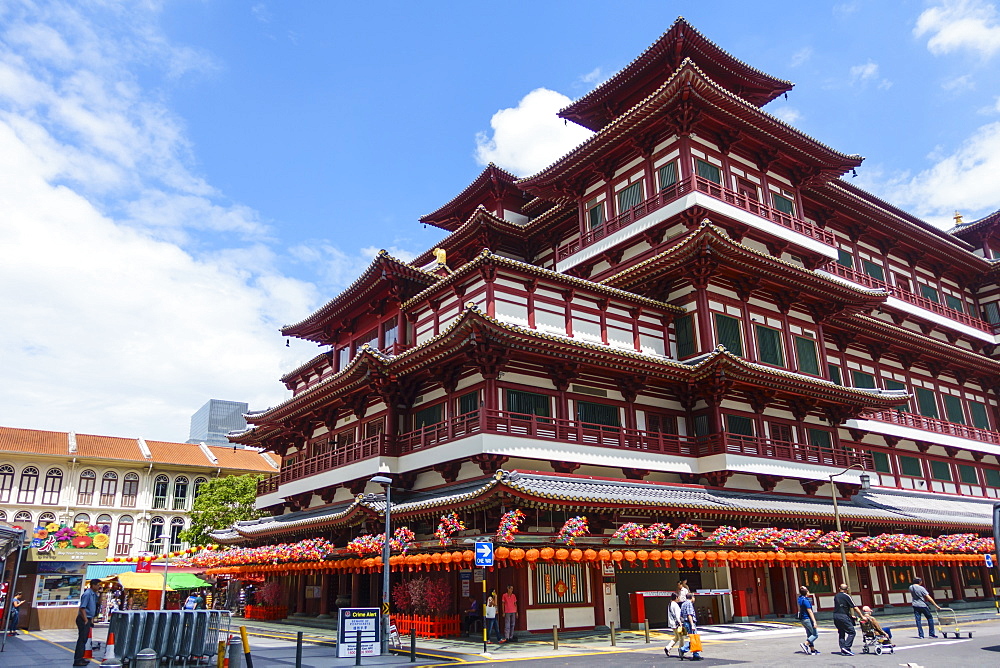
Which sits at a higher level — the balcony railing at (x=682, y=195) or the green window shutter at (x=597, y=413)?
the balcony railing at (x=682, y=195)

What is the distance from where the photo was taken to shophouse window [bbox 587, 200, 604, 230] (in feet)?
127

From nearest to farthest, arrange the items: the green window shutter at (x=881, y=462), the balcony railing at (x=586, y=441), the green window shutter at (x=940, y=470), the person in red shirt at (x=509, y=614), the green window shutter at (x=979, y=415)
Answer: the person in red shirt at (x=509, y=614)
the balcony railing at (x=586, y=441)
the green window shutter at (x=881, y=462)
the green window shutter at (x=940, y=470)
the green window shutter at (x=979, y=415)

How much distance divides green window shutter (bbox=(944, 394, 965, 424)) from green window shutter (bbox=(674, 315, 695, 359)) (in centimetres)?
2296

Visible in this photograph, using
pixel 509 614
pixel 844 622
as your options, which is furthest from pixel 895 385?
pixel 509 614

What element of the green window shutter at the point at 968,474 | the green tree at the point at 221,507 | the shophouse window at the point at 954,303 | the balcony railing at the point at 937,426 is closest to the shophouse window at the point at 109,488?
the green tree at the point at 221,507

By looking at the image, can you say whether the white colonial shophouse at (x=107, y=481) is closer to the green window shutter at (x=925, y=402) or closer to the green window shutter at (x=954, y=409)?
the green window shutter at (x=925, y=402)

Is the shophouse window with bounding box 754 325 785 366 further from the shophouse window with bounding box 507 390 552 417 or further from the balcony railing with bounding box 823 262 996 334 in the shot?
the shophouse window with bounding box 507 390 552 417

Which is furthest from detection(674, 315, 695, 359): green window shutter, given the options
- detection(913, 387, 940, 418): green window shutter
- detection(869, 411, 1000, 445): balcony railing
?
detection(913, 387, 940, 418): green window shutter

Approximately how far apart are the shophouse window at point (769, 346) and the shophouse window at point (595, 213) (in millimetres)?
9890

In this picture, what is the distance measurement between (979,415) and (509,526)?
39.7 meters

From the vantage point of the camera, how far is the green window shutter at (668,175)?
3531 cm

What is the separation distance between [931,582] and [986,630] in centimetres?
1407

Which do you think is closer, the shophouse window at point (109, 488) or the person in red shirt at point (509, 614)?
the person in red shirt at point (509, 614)

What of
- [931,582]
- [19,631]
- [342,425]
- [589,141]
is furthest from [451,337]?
[931,582]
